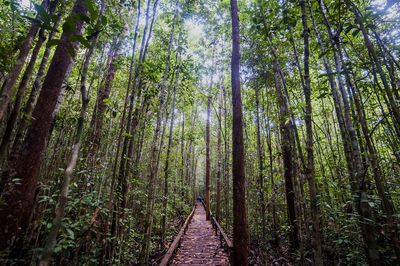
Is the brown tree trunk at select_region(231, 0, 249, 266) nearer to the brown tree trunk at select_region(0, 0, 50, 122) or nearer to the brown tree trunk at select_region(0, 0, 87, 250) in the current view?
the brown tree trunk at select_region(0, 0, 87, 250)

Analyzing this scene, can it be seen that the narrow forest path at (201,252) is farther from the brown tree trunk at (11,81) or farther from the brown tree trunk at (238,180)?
the brown tree trunk at (11,81)

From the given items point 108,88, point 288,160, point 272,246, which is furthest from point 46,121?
point 272,246

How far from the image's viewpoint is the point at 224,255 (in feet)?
21.8

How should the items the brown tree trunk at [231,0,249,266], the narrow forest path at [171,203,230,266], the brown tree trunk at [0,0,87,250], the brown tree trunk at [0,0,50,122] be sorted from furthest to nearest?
the narrow forest path at [171,203,230,266]
the brown tree trunk at [231,0,249,266]
the brown tree trunk at [0,0,87,250]
the brown tree trunk at [0,0,50,122]

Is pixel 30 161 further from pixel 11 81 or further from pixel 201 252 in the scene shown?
pixel 201 252

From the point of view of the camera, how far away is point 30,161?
3344mm

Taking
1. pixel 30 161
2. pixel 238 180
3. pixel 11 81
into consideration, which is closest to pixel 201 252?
pixel 238 180

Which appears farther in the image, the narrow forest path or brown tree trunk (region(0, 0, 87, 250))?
the narrow forest path

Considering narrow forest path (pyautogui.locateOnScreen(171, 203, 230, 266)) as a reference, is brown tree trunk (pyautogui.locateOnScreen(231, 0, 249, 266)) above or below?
above

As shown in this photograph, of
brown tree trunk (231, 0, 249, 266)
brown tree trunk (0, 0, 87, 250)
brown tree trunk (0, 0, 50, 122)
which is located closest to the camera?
brown tree trunk (0, 0, 50, 122)

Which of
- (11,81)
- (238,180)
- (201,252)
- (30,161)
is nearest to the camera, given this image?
(11,81)

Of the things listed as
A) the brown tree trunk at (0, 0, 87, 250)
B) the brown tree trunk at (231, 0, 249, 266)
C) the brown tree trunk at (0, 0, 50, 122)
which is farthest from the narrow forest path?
the brown tree trunk at (0, 0, 50, 122)

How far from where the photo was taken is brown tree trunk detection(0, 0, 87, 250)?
3035 mm

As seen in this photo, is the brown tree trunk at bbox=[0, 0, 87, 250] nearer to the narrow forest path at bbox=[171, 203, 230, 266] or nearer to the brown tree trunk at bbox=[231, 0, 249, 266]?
the brown tree trunk at bbox=[231, 0, 249, 266]
